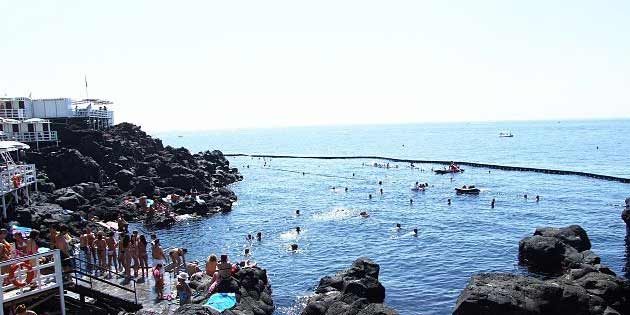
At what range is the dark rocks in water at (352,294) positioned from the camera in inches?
946

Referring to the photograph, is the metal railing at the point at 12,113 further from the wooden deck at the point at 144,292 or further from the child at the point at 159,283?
the child at the point at 159,283

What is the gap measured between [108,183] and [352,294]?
43.4m

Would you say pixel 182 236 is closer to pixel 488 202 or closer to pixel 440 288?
pixel 440 288

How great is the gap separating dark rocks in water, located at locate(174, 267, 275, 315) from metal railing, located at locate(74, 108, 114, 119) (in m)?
58.1

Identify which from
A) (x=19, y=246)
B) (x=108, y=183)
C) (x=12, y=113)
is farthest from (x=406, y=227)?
(x=12, y=113)

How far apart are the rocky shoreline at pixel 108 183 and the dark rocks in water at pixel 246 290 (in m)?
19.7

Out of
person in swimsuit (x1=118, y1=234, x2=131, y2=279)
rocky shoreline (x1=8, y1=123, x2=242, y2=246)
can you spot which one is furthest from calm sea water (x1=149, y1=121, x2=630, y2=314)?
person in swimsuit (x1=118, y1=234, x2=131, y2=279)

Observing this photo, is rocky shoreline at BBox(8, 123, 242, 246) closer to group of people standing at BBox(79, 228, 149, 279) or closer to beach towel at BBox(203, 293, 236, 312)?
group of people standing at BBox(79, 228, 149, 279)

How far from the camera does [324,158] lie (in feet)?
454

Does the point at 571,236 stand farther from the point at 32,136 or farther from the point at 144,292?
the point at 32,136

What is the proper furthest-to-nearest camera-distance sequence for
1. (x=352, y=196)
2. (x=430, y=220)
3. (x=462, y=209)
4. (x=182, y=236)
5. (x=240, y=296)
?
(x=352, y=196), (x=462, y=209), (x=430, y=220), (x=182, y=236), (x=240, y=296)

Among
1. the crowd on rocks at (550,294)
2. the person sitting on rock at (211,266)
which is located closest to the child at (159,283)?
the person sitting on rock at (211,266)

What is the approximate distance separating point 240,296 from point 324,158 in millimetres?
114276

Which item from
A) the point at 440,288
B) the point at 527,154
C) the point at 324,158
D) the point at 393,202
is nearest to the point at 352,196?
the point at 393,202
